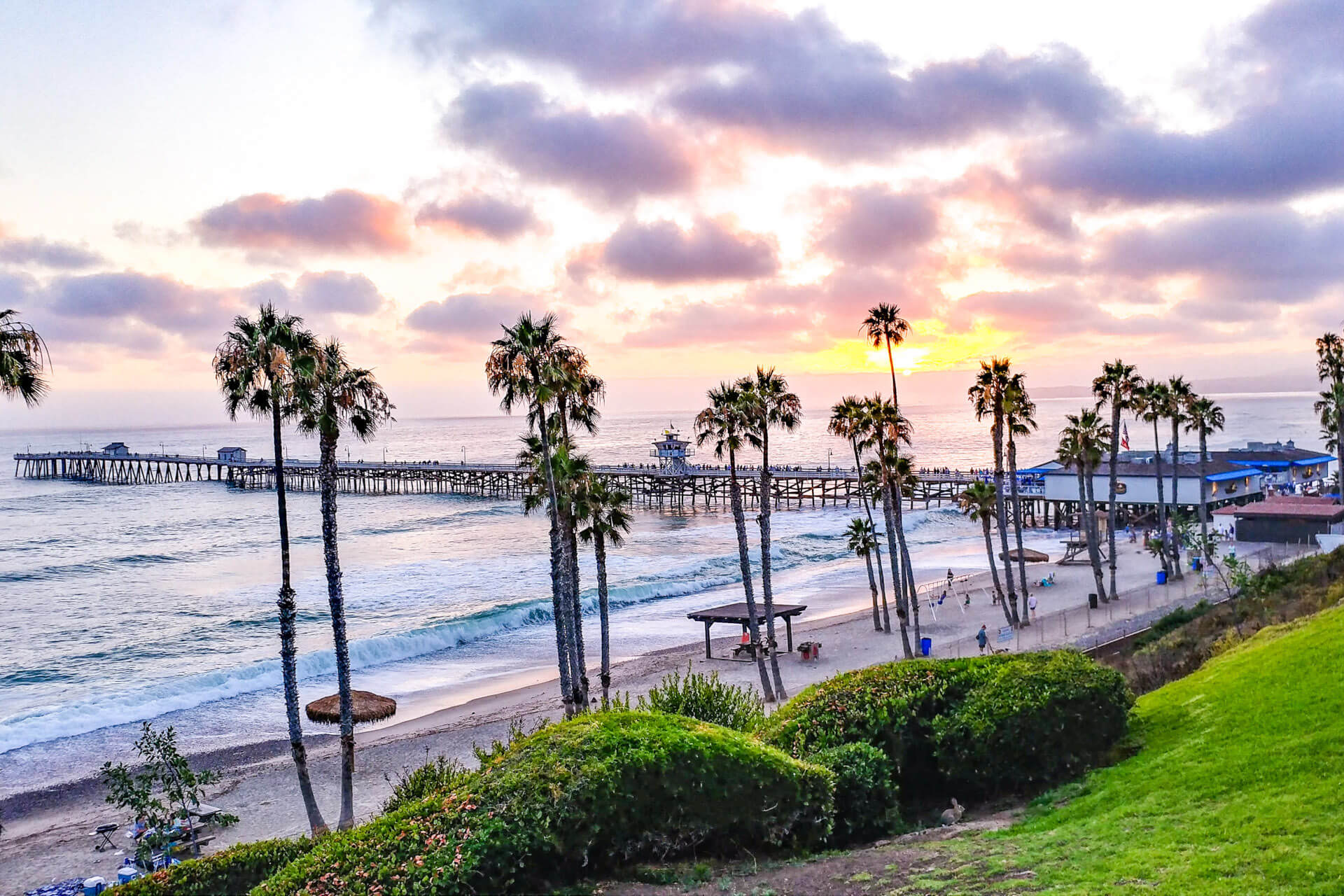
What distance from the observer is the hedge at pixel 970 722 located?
1337 centimetres

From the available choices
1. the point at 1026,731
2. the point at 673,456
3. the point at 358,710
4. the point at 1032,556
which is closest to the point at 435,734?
the point at 358,710

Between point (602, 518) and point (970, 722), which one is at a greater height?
point (602, 518)

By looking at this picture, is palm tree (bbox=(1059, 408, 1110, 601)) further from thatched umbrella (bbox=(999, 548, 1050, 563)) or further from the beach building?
the beach building

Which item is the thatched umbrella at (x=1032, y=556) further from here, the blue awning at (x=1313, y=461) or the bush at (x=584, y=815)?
the bush at (x=584, y=815)

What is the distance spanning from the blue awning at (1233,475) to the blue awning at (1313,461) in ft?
37.7

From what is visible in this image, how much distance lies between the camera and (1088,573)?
50.0 m

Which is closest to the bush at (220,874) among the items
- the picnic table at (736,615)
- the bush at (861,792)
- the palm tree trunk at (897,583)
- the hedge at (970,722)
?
the hedge at (970,722)

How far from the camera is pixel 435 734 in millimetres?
29109

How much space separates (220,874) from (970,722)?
10.8 metres

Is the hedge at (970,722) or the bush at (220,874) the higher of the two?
the hedge at (970,722)

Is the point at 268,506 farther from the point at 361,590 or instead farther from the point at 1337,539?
the point at 1337,539

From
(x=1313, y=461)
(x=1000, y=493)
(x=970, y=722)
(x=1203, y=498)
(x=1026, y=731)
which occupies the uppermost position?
(x=1000, y=493)

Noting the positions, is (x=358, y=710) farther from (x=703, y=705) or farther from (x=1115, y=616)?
(x=1115, y=616)

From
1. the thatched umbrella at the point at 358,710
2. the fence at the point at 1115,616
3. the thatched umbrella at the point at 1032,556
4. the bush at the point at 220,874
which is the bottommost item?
the thatched umbrella at the point at 358,710
